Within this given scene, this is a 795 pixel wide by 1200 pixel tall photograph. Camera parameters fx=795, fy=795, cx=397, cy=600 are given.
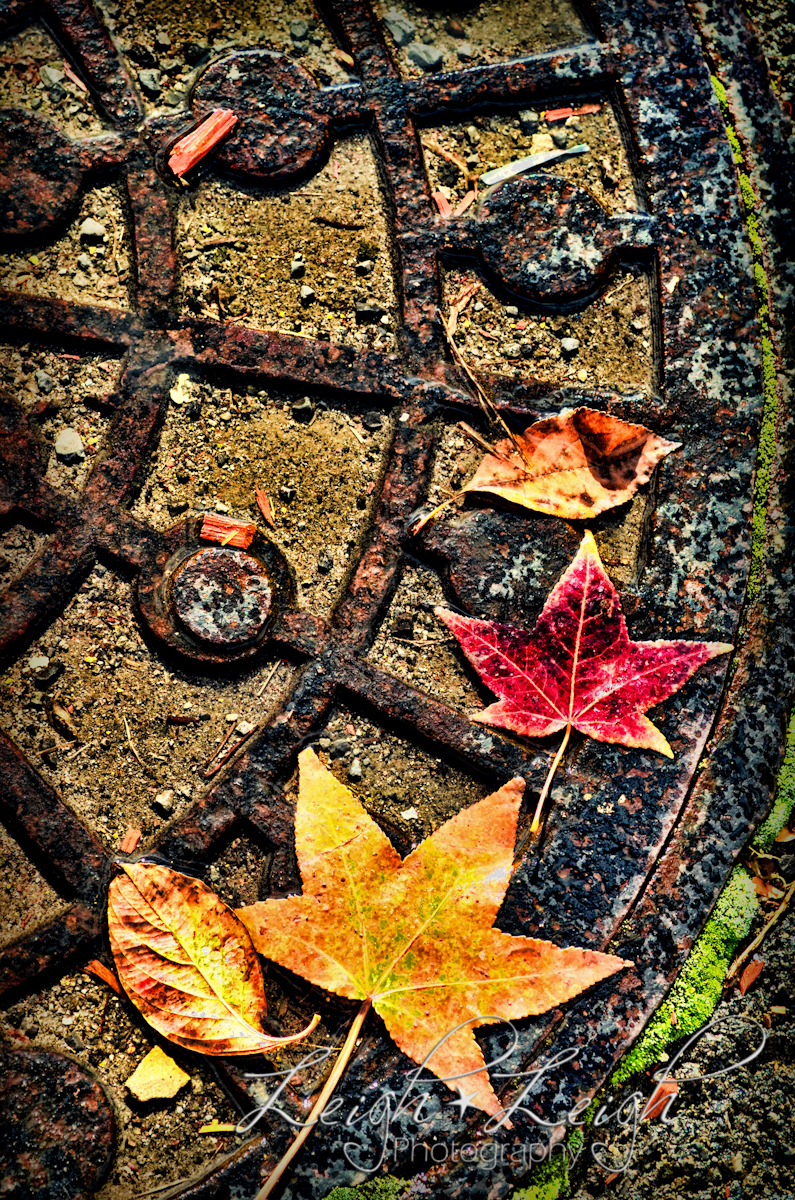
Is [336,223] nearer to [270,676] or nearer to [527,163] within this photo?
[527,163]

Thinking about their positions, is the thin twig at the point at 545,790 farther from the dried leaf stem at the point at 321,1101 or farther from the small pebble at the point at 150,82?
the small pebble at the point at 150,82

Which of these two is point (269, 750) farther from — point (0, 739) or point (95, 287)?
point (95, 287)

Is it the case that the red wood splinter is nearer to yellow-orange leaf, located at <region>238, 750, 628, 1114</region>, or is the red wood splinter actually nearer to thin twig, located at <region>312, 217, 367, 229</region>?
A: thin twig, located at <region>312, 217, 367, 229</region>

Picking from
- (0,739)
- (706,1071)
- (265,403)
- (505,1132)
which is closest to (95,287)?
(265,403)

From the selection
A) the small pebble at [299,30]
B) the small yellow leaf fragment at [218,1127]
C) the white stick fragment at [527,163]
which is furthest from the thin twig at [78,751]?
the small pebble at [299,30]

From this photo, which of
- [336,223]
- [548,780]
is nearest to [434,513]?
[548,780]
